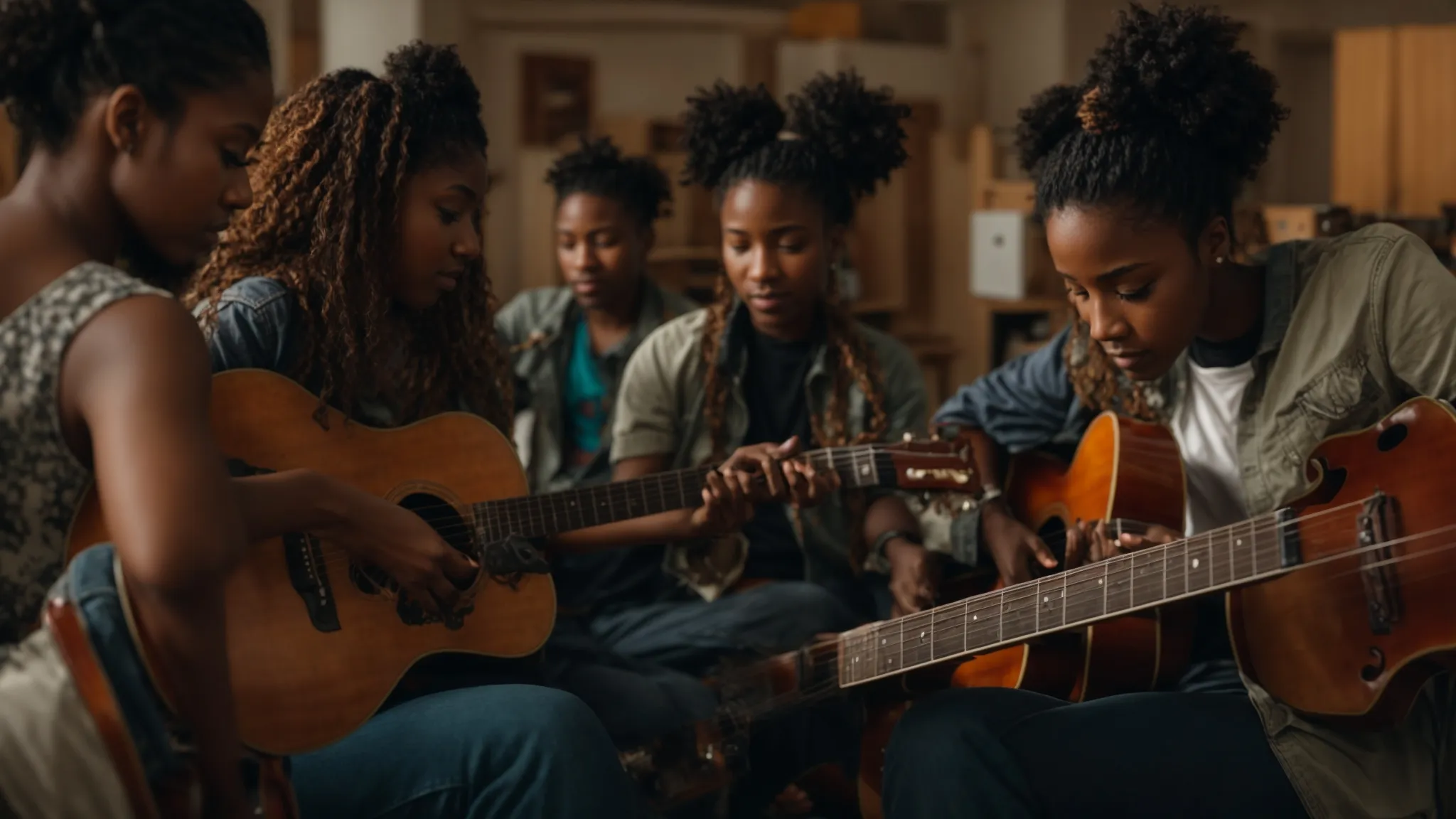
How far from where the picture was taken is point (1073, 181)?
212 centimetres

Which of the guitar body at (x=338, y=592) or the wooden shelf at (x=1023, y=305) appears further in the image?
the wooden shelf at (x=1023, y=305)

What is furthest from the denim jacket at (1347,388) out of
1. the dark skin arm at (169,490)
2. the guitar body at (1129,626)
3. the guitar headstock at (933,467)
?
the dark skin arm at (169,490)

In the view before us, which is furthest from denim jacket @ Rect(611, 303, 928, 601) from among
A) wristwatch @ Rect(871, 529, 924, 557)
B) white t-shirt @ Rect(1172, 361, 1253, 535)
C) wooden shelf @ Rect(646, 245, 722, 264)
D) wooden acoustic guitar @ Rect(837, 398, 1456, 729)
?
wooden shelf @ Rect(646, 245, 722, 264)

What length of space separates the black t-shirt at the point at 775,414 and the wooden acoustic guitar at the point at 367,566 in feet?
1.62

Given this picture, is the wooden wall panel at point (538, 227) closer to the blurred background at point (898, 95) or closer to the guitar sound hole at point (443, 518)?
the blurred background at point (898, 95)

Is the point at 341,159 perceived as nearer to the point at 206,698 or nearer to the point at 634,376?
the point at 634,376

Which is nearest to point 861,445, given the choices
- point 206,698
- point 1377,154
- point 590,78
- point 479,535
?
point 479,535

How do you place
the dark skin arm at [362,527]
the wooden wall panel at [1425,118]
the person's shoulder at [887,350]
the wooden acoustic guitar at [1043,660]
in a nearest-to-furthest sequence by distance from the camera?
the dark skin arm at [362,527], the wooden acoustic guitar at [1043,660], the person's shoulder at [887,350], the wooden wall panel at [1425,118]

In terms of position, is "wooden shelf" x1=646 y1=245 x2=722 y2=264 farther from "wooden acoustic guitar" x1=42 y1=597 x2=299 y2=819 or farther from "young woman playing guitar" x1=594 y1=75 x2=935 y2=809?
"wooden acoustic guitar" x1=42 y1=597 x2=299 y2=819

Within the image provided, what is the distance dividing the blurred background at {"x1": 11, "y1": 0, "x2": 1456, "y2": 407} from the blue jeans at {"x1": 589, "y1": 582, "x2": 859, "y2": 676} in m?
3.15

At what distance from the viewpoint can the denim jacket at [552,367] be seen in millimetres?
3400

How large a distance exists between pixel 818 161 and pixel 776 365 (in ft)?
1.37

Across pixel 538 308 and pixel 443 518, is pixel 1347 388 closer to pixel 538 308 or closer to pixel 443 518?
pixel 443 518

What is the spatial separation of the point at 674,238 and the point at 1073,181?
3.94 m
